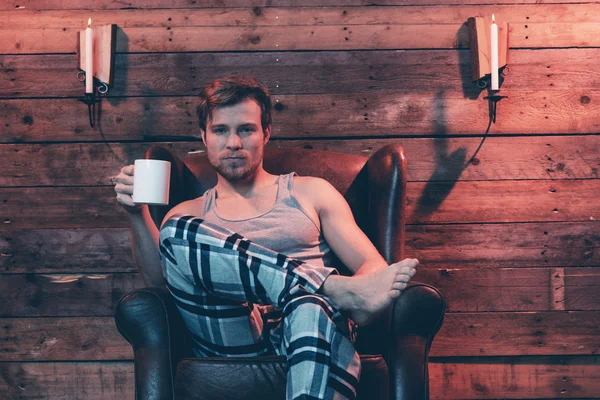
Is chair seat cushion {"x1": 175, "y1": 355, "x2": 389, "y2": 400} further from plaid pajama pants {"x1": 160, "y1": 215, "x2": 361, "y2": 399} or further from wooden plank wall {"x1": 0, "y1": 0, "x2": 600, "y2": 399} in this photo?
wooden plank wall {"x1": 0, "y1": 0, "x2": 600, "y2": 399}

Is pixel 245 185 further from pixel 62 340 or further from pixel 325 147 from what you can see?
pixel 62 340

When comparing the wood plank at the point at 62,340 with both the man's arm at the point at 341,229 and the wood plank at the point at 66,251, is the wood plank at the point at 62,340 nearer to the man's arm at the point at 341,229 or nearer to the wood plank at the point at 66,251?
the wood plank at the point at 66,251

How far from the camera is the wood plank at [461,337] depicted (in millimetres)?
2381

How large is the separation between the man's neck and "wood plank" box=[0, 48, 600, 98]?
542 mm

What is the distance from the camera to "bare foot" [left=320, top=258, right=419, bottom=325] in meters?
1.45

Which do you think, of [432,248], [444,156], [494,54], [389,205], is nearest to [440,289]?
[432,248]

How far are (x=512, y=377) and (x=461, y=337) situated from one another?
26 centimetres

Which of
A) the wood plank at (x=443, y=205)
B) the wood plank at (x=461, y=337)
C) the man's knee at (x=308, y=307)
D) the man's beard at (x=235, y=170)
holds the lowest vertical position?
the wood plank at (x=461, y=337)

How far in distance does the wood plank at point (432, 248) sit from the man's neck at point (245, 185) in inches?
24.6

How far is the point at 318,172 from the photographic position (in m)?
2.07

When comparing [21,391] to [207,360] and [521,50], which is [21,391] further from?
[521,50]

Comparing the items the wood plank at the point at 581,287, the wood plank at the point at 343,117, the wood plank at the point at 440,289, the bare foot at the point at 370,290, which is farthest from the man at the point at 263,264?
the wood plank at the point at 581,287

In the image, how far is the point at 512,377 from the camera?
7.83 ft

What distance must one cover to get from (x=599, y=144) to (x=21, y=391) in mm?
2497
